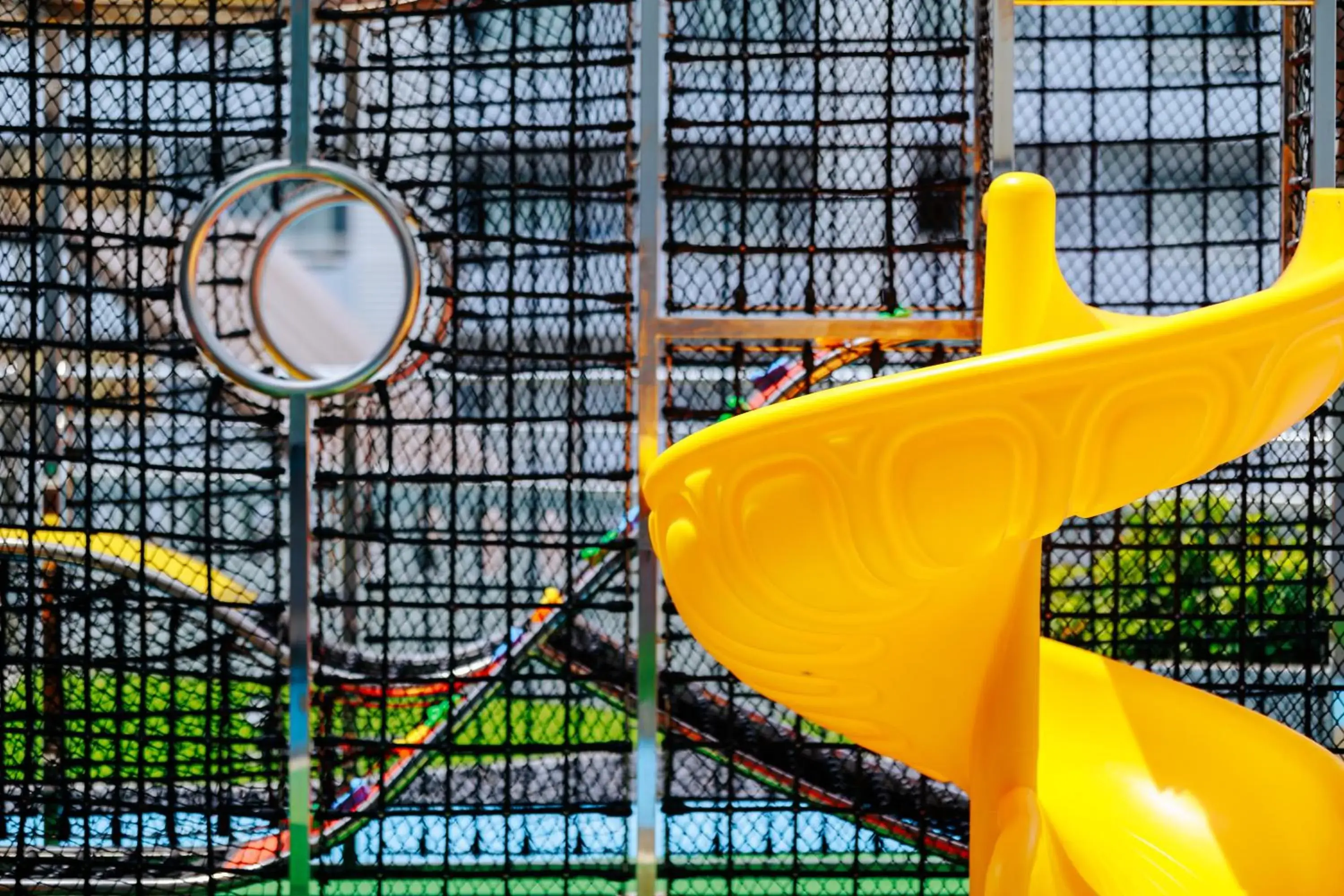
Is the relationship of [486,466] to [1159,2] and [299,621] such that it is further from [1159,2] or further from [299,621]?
[1159,2]

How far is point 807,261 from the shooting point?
275 centimetres

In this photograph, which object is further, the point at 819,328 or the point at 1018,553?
the point at 819,328

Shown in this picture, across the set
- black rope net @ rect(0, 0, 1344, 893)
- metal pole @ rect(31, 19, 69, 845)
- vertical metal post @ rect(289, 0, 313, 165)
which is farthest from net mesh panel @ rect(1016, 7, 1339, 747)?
metal pole @ rect(31, 19, 69, 845)

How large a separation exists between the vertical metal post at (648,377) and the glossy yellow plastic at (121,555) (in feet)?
2.57

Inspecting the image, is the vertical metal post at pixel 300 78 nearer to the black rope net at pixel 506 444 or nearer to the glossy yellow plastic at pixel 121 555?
the black rope net at pixel 506 444

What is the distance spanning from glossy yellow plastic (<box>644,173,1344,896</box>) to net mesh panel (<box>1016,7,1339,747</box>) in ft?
2.14

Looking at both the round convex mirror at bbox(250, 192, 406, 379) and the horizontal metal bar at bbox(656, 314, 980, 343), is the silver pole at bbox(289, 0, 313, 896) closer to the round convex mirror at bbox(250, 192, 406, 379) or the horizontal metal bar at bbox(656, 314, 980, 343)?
the round convex mirror at bbox(250, 192, 406, 379)

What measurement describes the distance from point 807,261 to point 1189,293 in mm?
1577

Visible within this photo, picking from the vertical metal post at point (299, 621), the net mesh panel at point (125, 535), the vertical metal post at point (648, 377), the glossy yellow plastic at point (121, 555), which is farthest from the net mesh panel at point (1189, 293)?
the glossy yellow plastic at point (121, 555)

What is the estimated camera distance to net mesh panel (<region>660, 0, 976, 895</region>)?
7.45 ft

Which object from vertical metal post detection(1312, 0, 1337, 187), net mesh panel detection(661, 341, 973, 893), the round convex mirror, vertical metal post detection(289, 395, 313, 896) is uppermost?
vertical metal post detection(1312, 0, 1337, 187)

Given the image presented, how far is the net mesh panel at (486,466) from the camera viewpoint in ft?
7.50

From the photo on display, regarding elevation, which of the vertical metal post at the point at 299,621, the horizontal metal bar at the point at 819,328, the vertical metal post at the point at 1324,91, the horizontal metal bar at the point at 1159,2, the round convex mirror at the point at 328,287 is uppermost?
the horizontal metal bar at the point at 1159,2

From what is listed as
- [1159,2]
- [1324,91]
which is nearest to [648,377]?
[1159,2]
